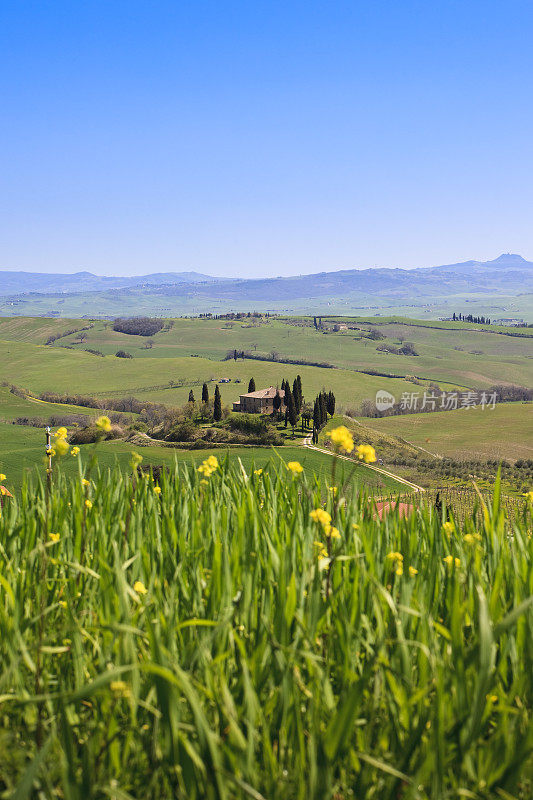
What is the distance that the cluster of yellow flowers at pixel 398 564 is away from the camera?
278 cm

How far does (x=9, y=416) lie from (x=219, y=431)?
5216 centimetres

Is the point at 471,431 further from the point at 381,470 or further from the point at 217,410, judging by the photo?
the point at 217,410

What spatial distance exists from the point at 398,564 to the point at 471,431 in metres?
120

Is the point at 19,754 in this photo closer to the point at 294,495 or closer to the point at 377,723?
the point at 377,723

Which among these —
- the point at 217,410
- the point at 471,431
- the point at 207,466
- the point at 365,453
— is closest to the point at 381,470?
the point at 217,410

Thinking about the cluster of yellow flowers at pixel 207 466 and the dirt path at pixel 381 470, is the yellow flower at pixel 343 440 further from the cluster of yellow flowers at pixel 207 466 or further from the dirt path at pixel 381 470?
the dirt path at pixel 381 470

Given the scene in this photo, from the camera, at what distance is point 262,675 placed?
7.54 feet

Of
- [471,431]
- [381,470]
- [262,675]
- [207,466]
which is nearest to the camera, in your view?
[262,675]

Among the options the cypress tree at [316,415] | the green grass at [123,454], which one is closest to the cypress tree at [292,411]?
the cypress tree at [316,415]

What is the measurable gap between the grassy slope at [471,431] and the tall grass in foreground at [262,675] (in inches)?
3657

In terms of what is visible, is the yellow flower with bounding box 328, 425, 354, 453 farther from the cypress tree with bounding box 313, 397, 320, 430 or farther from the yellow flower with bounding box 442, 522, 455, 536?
the cypress tree with bounding box 313, 397, 320, 430

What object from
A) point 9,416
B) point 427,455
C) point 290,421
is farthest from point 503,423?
point 9,416

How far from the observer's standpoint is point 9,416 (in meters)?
125

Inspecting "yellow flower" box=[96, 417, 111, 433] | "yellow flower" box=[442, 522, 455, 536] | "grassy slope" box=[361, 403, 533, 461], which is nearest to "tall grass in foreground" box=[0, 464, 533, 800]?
"yellow flower" box=[442, 522, 455, 536]
